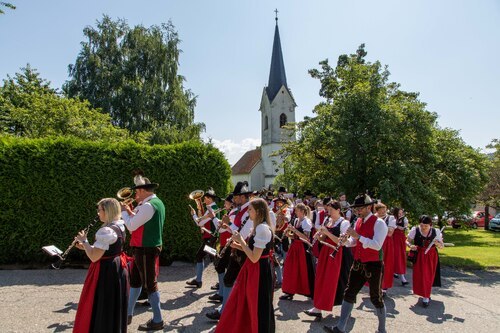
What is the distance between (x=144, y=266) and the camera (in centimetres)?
564

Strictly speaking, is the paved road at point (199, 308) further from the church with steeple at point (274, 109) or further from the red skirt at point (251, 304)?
the church with steeple at point (274, 109)

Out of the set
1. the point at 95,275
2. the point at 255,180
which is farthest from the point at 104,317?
the point at 255,180

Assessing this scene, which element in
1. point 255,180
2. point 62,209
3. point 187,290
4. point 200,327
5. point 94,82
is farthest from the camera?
point 255,180

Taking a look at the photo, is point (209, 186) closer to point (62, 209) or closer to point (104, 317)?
point (62, 209)

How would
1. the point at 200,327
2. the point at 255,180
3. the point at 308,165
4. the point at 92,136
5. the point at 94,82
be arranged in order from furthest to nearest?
the point at 255,180 → the point at 94,82 → the point at 92,136 → the point at 308,165 → the point at 200,327

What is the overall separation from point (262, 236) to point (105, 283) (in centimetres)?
193

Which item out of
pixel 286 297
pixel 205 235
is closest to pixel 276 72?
pixel 205 235

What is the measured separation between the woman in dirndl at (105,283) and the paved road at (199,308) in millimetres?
1395

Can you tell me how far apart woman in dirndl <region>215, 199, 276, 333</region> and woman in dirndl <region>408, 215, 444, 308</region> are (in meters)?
4.51

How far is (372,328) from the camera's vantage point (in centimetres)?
607

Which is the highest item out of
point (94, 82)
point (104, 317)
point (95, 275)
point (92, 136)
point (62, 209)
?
point (94, 82)

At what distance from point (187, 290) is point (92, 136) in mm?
10358

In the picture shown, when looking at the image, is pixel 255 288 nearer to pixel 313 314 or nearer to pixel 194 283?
pixel 313 314

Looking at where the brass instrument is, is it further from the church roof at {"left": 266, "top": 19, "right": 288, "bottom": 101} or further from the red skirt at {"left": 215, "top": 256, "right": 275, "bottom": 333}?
the church roof at {"left": 266, "top": 19, "right": 288, "bottom": 101}
